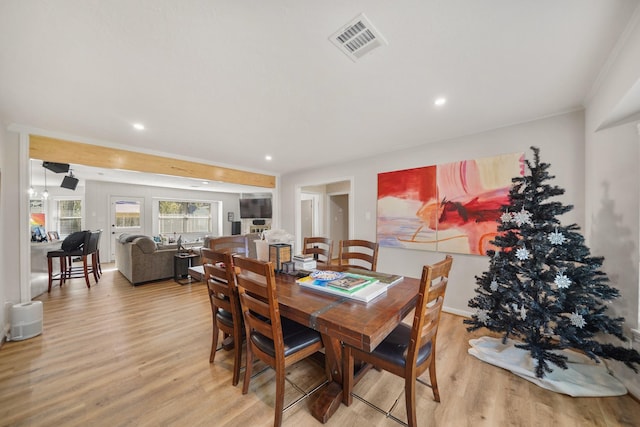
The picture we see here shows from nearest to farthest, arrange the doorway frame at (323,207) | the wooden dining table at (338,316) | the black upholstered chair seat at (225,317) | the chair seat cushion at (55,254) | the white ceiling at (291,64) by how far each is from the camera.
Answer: the wooden dining table at (338,316)
the white ceiling at (291,64)
the black upholstered chair seat at (225,317)
the chair seat cushion at (55,254)
the doorway frame at (323,207)

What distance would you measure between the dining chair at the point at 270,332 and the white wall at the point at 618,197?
7.34ft

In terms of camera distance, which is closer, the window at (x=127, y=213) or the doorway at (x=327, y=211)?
the window at (x=127, y=213)

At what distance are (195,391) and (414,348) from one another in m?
1.56

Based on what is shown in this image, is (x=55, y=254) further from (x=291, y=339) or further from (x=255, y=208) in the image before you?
(x=291, y=339)

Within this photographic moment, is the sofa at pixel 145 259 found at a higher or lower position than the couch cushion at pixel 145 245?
lower

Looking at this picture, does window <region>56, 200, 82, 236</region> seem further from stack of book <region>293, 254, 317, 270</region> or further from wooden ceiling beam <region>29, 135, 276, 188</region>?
stack of book <region>293, 254, 317, 270</region>

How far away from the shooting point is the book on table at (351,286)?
141 centimetres

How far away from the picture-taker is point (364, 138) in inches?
120

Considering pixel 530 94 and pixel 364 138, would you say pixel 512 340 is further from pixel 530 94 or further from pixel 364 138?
pixel 364 138

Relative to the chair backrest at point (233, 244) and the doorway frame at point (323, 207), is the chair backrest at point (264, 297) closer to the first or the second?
the chair backrest at point (233, 244)

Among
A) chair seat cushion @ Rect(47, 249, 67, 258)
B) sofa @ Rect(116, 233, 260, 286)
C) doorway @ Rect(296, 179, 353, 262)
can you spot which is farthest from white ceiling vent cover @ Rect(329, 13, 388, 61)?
chair seat cushion @ Rect(47, 249, 67, 258)

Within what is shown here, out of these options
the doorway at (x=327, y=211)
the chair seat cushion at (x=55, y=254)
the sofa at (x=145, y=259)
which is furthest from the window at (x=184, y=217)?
the doorway at (x=327, y=211)

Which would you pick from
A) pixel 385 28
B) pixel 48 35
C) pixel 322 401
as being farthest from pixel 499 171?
pixel 48 35

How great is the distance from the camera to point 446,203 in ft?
9.69
